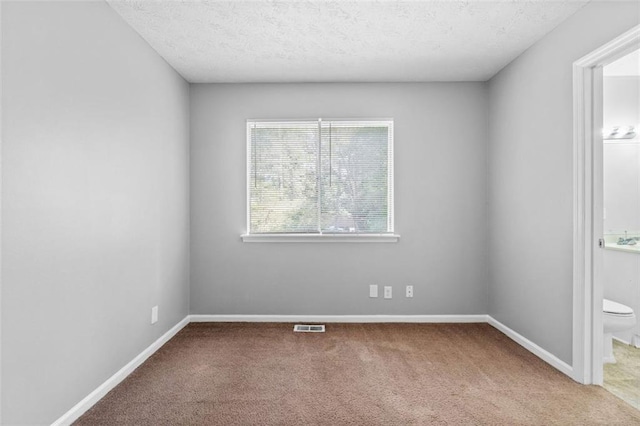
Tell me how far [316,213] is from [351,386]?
193 centimetres

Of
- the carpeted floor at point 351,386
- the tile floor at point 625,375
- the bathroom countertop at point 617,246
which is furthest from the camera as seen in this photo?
the bathroom countertop at point 617,246

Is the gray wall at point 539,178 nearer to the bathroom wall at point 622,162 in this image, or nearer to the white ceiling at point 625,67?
the white ceiling at point 625,67

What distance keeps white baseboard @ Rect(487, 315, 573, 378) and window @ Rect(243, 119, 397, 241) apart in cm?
148

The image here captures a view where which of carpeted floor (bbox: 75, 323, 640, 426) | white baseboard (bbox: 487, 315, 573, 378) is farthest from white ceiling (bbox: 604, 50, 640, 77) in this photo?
carpeted floor (bbox: 75, 323, 640, 426)

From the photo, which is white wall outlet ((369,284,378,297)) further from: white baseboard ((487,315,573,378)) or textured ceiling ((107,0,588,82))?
textured ceiling ((107,0,588,82))

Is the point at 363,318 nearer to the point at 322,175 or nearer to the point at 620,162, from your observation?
the point at 322,175

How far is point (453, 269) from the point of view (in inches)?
158

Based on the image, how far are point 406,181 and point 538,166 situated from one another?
4.22 feet

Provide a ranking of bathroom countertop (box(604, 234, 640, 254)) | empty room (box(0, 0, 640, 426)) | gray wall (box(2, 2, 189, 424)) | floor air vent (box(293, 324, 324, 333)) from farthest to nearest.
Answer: floor air vent (box(293, 324, 324, 333)) → bathroom countertop (box(604, 234, 640, 254)) → empty room (box(0, 0, 640, 426)) → gray wall (box(2, 2, 189, 424))

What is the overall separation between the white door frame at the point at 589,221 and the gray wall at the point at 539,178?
100 millimetres

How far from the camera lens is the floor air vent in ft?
12.0

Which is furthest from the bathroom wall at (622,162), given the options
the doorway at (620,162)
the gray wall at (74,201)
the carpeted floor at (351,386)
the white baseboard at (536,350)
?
the gray wall at (74,201)

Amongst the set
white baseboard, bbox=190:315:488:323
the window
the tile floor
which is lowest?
the tile floor

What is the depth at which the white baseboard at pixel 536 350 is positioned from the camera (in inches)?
107
